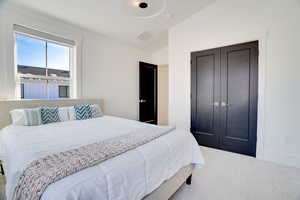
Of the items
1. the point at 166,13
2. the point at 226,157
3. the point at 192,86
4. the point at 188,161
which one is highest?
the point at 166,13

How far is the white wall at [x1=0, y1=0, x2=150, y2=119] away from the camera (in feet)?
7.82

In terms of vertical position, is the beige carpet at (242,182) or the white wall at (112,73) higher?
the white wall at (112,73)

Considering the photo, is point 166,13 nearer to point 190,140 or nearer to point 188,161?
point 190,140

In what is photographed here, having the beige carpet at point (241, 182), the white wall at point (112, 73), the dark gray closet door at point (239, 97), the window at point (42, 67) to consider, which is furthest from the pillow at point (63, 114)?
the dark gray closet door at point (239, 97)

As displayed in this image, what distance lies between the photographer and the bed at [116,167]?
0.87m

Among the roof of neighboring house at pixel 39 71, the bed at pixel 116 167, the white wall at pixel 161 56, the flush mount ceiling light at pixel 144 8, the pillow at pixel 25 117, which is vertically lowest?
the bed at pixel 116 167

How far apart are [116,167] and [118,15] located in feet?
9.57

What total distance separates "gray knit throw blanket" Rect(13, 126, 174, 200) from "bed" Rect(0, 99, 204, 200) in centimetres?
4

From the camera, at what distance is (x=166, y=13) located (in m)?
3.15

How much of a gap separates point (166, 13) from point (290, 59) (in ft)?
7.65

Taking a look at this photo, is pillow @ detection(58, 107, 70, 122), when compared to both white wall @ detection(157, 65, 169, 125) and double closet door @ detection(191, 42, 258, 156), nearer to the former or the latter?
double closet door @ detection(191, 42, 258, 156)

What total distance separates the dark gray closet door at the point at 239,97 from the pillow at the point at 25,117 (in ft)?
10.8

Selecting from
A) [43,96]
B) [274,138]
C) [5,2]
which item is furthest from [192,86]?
[5,2]

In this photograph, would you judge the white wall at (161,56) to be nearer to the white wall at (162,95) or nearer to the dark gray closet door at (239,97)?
the white wall at (162,95)
